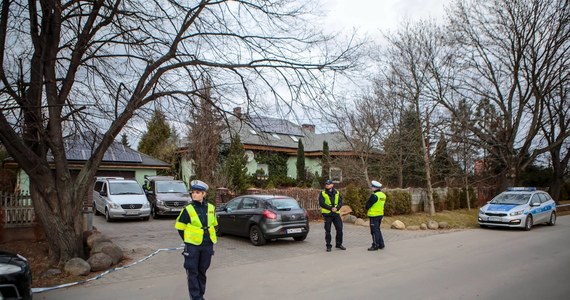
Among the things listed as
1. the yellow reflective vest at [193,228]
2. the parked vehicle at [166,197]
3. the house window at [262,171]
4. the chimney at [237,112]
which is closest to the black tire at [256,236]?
the chimney at [237,112]

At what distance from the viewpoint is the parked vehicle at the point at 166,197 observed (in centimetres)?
1948

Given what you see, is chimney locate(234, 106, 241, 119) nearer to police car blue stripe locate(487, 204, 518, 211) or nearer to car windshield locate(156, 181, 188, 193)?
car windshield locate(156, 181, 188, 193)

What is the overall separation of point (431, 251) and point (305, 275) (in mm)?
4657

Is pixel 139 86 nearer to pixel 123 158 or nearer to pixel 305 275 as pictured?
pixel 305 275

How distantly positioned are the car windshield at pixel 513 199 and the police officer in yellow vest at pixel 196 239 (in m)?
15.4

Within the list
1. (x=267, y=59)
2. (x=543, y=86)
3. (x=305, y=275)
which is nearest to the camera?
(x=305, y=275)

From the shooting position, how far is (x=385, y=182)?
1216 inches

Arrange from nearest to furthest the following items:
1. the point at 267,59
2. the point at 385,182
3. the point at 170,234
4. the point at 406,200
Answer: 1. the point at 267,59
2. the point at 170,234
3. the point at 406,200
4. the point at 385,182

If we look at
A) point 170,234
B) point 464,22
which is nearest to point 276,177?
point 464,22

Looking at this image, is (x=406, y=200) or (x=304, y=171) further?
(x=304, y=171)

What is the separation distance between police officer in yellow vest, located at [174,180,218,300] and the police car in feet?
46.0

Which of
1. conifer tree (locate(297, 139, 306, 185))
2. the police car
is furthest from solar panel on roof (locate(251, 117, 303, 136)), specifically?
conifer tree (locate(297, 139, 306, 185))

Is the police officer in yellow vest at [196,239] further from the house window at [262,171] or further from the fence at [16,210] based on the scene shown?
the house window at [262,171]

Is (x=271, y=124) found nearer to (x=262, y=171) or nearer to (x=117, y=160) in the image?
(x=117, y=160)
